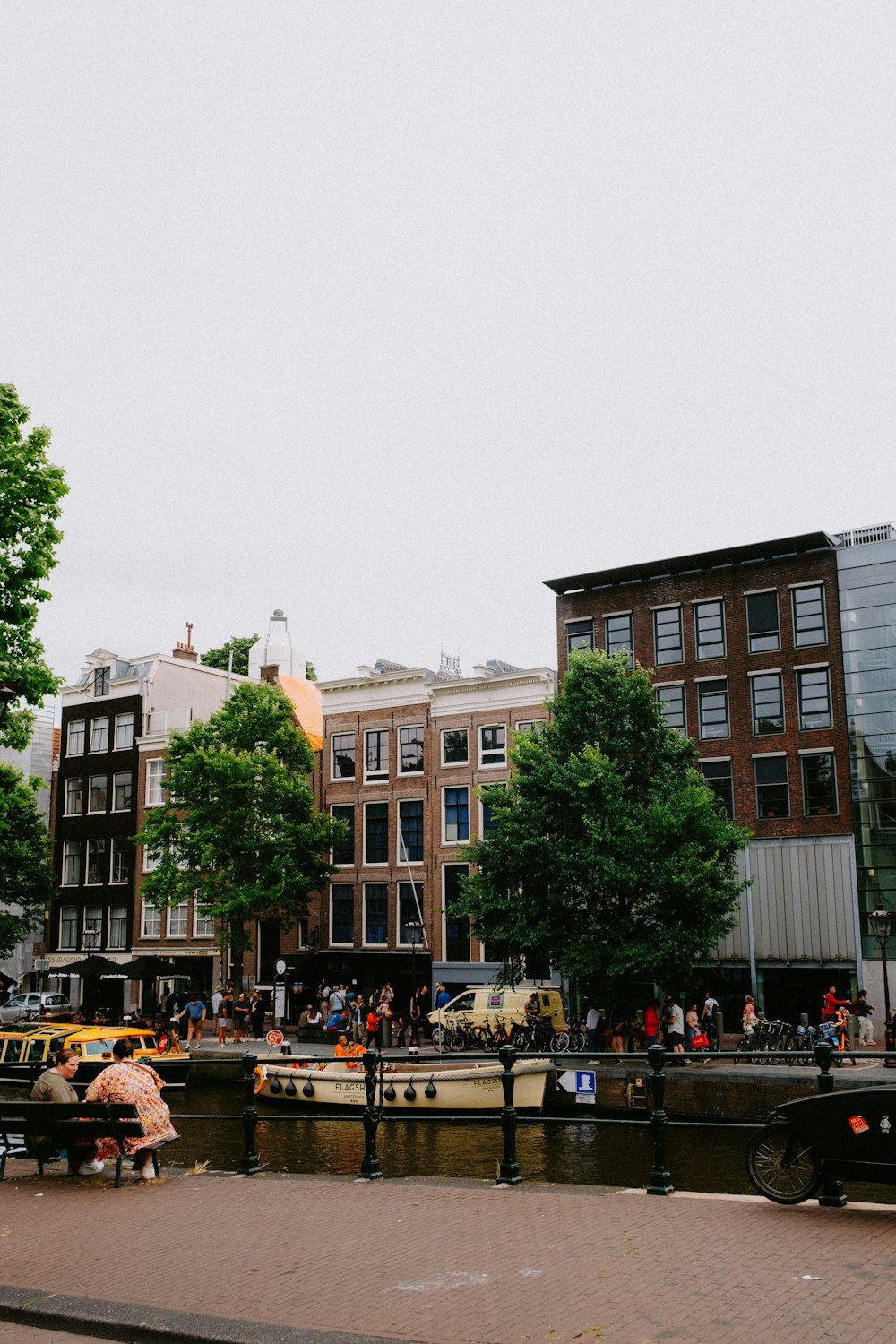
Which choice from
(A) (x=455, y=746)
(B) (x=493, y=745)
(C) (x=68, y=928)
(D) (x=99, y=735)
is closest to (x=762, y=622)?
(B) (x=493, y=745)

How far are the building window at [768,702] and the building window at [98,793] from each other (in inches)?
1217

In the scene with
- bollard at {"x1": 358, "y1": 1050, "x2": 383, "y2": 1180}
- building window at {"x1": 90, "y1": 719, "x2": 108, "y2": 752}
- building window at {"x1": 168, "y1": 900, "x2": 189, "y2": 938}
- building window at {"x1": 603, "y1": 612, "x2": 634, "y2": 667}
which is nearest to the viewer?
bollard at {"x1": 358, "y1": 1050, "x2": 383, "y2": 1180}

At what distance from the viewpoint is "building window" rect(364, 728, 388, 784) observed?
Result: 159 ft

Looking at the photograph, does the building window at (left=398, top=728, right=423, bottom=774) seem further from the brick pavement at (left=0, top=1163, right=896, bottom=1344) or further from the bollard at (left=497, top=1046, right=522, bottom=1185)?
the bollard at (left=497, top=1046, right=522, bottom=1185)

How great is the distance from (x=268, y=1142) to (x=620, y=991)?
1245 cm

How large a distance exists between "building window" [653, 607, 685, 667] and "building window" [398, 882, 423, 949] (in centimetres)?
1306

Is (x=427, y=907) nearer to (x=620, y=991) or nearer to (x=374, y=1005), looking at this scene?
(x=374, y=1005)

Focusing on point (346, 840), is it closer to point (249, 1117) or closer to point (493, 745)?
point (493, 745)

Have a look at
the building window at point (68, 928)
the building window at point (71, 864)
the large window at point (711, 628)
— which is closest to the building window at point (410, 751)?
the large window at point (711, 628)

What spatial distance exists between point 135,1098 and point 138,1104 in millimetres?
71

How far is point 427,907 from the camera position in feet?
151

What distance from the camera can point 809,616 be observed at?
136 ft

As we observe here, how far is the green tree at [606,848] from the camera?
31.5 meters

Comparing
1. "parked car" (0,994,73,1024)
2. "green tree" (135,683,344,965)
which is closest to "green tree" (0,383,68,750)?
"green tree" (135,683,344,965)
